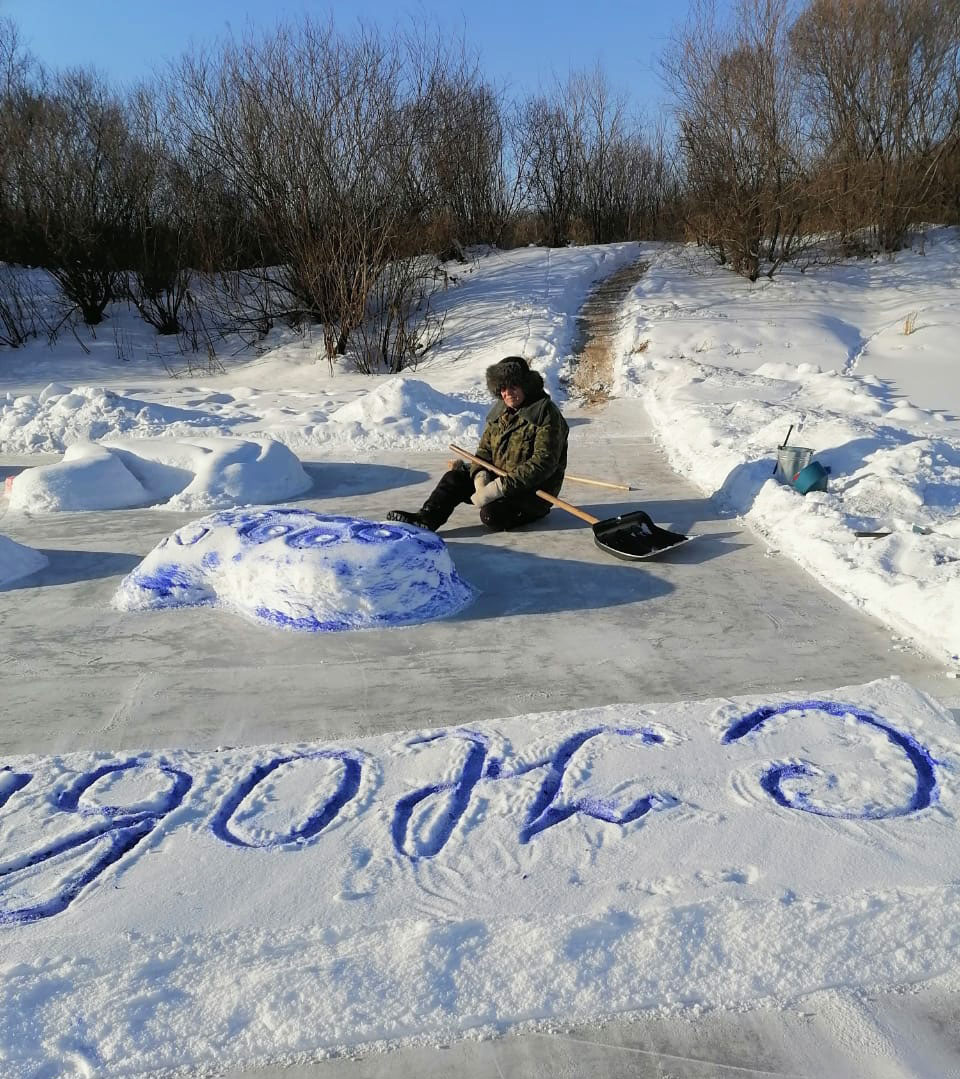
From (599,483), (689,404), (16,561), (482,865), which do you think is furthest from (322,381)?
(482,865)

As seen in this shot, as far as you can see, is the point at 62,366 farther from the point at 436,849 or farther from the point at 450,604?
the point at 436,849

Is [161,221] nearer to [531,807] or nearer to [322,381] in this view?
[322,381]

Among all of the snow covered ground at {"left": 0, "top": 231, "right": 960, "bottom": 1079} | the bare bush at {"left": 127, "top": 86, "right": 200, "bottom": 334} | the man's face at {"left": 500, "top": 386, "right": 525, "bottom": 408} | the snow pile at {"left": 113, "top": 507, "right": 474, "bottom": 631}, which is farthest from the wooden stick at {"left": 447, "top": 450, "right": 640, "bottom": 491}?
the bare bush at {"left": 127, "top": 86, "right": 200, "bottom": 334}

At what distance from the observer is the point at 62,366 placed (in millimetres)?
13844

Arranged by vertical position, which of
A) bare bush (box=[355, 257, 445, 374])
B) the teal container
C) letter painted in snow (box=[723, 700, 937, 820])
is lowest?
letter painted in snow (box=[723, 700, 937, 820])

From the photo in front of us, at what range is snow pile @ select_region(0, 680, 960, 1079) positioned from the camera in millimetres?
1867

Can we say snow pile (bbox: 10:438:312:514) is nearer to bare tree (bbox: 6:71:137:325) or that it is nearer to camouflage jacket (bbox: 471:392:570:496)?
camouflage jacket (bbox: 471:392:570:496)

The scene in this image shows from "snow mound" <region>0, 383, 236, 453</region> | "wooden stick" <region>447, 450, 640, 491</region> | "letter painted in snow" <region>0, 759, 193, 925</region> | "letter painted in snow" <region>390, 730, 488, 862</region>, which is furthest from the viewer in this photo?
"snow mound" <region>0, 383, 236, 453</region>

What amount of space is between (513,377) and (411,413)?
9.55 feet

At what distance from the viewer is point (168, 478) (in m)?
6.11

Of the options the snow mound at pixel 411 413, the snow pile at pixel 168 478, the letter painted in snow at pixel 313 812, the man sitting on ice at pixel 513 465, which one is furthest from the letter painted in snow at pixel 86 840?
the snow mound at pixel 411 413

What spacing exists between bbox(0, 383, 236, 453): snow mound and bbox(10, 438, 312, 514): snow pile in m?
1.54

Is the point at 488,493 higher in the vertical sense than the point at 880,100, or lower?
lower

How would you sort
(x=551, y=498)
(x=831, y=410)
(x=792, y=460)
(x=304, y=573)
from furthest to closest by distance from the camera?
1. (x=831, y=410)
2. (x=792, y=460)
3. (x=551, y=498)
4. (x=304, y=573)
